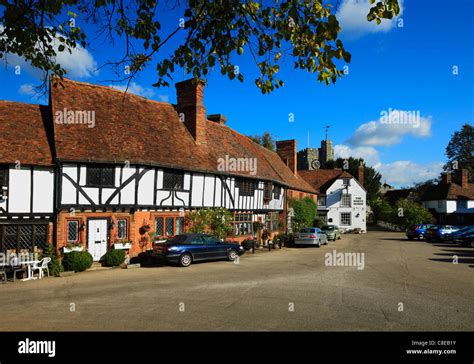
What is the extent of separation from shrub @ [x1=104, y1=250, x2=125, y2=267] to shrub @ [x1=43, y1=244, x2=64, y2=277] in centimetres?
197

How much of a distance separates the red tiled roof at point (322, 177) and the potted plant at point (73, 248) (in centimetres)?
3670

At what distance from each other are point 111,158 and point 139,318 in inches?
444

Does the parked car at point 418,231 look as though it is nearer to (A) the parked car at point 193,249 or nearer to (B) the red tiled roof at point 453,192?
(B) the red tiled roof at point 453,192

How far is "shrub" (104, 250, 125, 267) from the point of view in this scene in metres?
17.3

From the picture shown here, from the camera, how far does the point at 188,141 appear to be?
23609mm

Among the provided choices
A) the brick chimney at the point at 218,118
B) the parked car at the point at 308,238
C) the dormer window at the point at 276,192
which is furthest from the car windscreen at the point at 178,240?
the brick chimney at the point at 218,118

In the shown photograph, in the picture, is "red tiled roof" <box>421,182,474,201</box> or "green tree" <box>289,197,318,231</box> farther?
"red tiled roof" <box>421,182,474,201</box>

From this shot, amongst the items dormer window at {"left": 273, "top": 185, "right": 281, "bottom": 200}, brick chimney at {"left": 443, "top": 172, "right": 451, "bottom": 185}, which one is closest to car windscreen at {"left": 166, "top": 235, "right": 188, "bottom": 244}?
dormer window at {"left": 273, "top": 185, "right": 281, "bottom": 200}

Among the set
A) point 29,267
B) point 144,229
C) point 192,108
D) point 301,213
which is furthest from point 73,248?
point 301,213

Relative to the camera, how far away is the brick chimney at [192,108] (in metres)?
24.2

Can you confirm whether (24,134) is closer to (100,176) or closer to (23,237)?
(100,176)

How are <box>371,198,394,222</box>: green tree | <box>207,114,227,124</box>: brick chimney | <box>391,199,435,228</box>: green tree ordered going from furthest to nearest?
<box>371,198,394,222</box>: green tree < <box>391,199,435,228</box>: green tree < <box>207,114,227,124</box>: brick chimney

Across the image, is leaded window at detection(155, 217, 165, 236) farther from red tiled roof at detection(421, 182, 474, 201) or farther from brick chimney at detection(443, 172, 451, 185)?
brick chimney at detection(443, 172, 451, 185)
